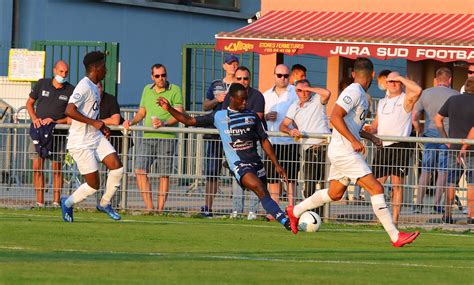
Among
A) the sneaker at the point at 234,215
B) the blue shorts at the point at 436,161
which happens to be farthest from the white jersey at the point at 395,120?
the sneaker at the point at 234,215

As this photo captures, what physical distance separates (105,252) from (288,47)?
1283 centimetres

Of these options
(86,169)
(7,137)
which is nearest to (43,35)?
(7,137)

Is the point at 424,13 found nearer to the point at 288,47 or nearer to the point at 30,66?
the point at 288,47

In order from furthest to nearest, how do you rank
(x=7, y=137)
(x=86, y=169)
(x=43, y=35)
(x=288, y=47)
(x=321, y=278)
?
(x=43, y=35) → (x=288, y=47) → (x=7, y=137) → (x=86, y=169) → (x=321, y=278)

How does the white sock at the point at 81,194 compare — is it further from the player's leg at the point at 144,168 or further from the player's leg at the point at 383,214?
the player's leg at the point at 383,214

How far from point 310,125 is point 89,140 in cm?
327

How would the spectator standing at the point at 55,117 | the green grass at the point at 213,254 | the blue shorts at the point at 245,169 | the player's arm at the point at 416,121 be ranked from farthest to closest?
the spectator standing at the point at 55,117, the player's arm at the point at 416,121, the blue shorts at the point at 245,169, the green grass at the point at 213,254

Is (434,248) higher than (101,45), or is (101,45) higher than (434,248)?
(101,45)

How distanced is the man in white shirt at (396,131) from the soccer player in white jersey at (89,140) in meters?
3.35

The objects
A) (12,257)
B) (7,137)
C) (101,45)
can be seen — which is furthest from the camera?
(101,45)

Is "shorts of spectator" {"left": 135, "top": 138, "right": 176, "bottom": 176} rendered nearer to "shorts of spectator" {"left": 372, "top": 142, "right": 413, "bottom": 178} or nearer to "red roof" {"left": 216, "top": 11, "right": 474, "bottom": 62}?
"shorts of spectator" {"left": 372, "top": 142, "right": 413, "bottom": 178}

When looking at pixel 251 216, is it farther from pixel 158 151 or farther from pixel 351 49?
pixel 351 49

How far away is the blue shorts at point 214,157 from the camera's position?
1931 centimetres

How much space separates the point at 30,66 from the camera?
24.5 metres
